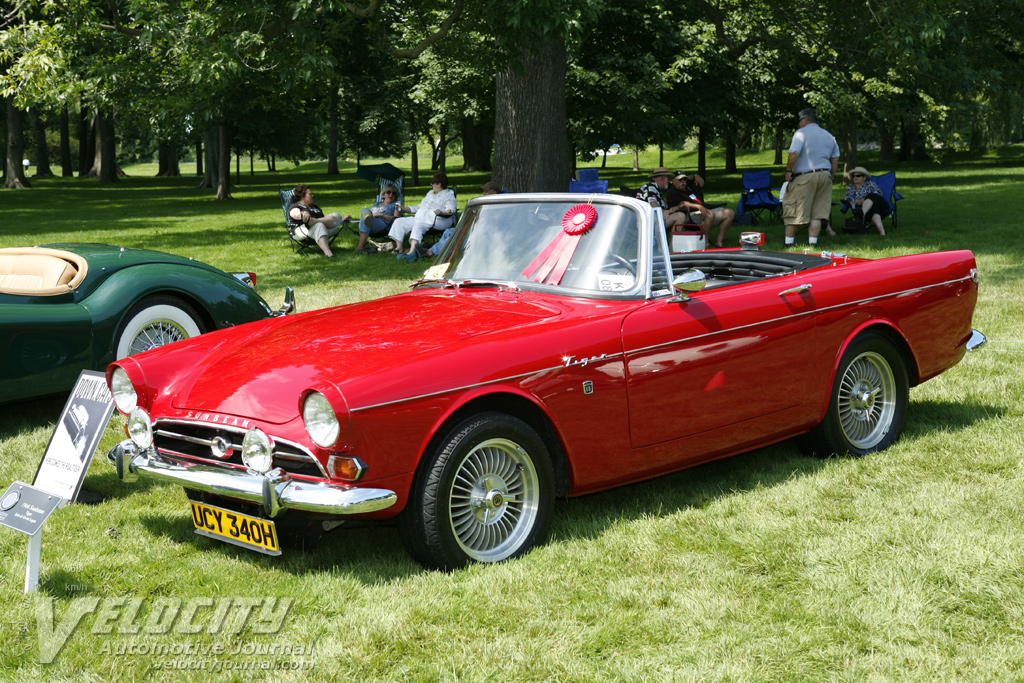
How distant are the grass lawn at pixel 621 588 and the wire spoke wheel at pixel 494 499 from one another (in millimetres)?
125

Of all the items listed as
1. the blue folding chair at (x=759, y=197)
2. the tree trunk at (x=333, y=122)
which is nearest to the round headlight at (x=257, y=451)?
the blue folding chair at (x=759, y=197)

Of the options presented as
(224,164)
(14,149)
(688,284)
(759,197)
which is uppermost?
(14,149)

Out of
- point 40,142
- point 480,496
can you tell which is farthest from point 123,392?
point 40,142

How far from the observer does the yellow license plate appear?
3854 millimetres

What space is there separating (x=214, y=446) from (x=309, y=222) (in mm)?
Result: 11789

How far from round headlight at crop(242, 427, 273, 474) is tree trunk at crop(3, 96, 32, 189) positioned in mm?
40113

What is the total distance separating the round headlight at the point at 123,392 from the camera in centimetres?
450

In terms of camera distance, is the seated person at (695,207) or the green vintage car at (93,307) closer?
the green vintage car at (93,307)

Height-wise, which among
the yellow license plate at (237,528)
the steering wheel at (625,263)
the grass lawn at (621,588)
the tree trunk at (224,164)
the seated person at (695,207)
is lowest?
the grass lawn at (621,588)

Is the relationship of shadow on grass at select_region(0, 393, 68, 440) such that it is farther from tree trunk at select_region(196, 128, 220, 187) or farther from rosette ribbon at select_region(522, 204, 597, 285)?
tree trunk at select_region(196, 128, 220, 187)

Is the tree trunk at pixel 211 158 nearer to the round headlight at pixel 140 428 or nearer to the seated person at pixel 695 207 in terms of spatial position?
the seated person at pixel 695 207

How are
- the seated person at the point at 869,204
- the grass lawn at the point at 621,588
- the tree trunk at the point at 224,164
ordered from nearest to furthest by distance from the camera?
the grass lawn at the point at 621,588 → the seated person at the point at 869,204 → the tree trunk at the point at 224,164

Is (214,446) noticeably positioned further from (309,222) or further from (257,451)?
(309,222)

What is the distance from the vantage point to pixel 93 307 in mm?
6305
